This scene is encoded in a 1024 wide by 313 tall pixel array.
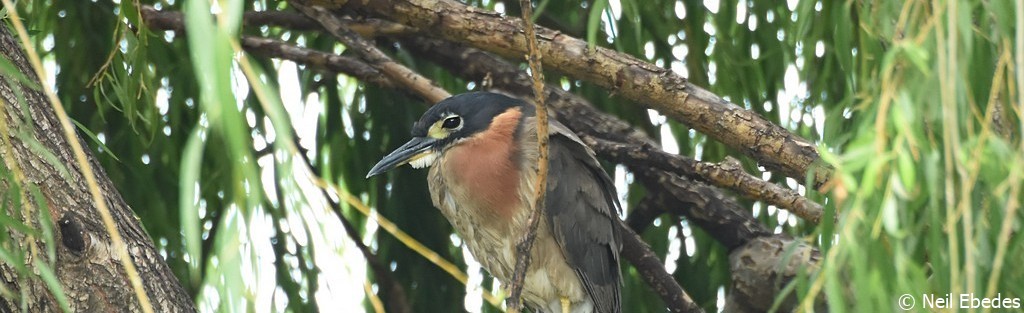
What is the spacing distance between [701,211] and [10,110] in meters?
1.43

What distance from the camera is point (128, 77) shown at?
1935 millimetres

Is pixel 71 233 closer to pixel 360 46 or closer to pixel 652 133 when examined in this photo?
pixel 360 46

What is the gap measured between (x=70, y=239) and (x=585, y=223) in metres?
1.27

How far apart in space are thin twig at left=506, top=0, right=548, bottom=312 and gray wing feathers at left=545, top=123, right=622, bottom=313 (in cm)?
86

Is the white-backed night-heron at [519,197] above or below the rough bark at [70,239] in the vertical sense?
below

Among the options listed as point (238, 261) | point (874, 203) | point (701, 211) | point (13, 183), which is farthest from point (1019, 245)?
point (701, 211)

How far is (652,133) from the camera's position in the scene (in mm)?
2854

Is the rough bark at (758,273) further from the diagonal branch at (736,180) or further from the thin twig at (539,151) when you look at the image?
the thin twig at (539,151)

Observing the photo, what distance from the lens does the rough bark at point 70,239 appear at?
1553mm

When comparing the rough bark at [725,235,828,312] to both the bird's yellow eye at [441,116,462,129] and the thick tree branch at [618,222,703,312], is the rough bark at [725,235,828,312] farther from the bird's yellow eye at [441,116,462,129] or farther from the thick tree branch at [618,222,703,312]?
the bird's yellow eye at [441,116,462,129]

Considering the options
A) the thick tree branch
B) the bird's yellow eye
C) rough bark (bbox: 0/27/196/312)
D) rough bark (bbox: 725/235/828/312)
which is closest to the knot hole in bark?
rough bark (bbox: 0/27/196/312)

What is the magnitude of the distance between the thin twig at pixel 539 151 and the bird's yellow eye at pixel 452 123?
0.77m

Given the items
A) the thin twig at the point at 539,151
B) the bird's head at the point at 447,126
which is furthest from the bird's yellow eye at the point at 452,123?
the thin twig at the point at 539,151

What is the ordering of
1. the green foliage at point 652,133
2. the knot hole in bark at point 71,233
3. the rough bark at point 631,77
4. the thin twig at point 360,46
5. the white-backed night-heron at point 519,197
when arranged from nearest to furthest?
the green foliage at point 652,133, the knot hole in bark at point 71,233, the rough bark at point 631,77, the thin twig at point 360,46, the white-backed night-heron at point 519,197
